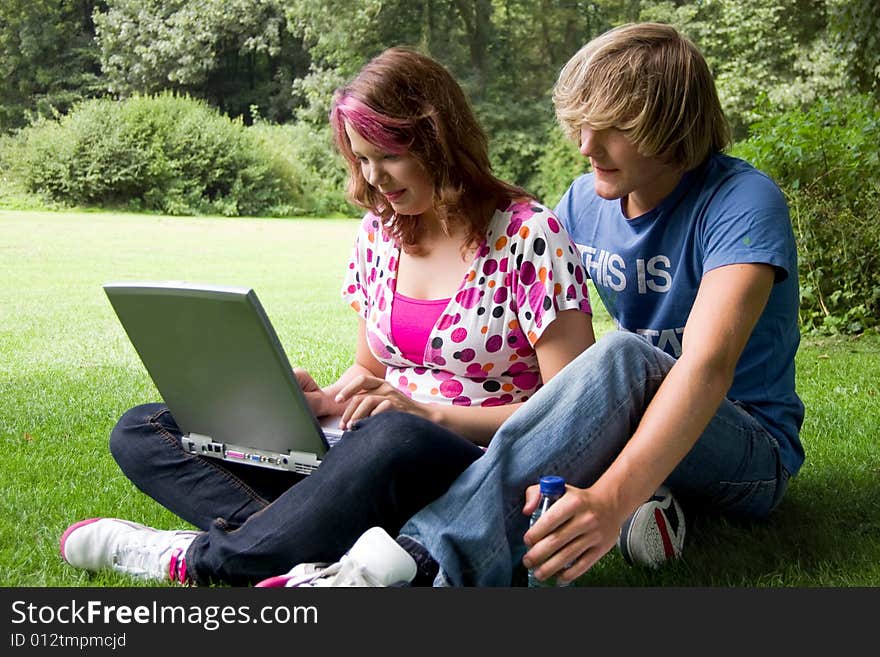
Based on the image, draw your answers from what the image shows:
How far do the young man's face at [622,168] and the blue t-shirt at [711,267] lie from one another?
0.09ft

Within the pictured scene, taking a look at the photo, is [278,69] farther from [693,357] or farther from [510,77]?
[693,357]

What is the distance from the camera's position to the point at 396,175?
79.6 inches

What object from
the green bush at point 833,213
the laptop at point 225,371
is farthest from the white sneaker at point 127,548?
the green bush at point 833,213

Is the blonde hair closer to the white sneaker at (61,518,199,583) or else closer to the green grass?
the green grass

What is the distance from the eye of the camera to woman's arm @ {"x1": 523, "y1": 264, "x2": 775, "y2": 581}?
1526 millimetres

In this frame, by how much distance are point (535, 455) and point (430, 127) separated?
2.19 ft

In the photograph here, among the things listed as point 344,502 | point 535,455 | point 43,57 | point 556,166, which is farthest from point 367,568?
point 556,166

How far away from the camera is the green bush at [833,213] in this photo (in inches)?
197

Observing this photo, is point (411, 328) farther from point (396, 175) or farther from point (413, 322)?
point (396, 175)

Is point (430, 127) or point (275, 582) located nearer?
point (275, 582)

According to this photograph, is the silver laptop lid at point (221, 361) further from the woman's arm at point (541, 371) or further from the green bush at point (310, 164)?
the green bush at point (310, 164)

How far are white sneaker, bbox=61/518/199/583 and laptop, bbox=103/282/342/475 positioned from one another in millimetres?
182

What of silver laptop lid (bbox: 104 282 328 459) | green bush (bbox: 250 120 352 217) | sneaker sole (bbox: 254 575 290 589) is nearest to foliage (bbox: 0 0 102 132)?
green bush (bbox: 250 120 352 217)

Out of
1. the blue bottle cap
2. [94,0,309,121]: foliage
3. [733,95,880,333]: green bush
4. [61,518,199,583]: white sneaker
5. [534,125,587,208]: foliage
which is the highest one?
the blue bottle cap
